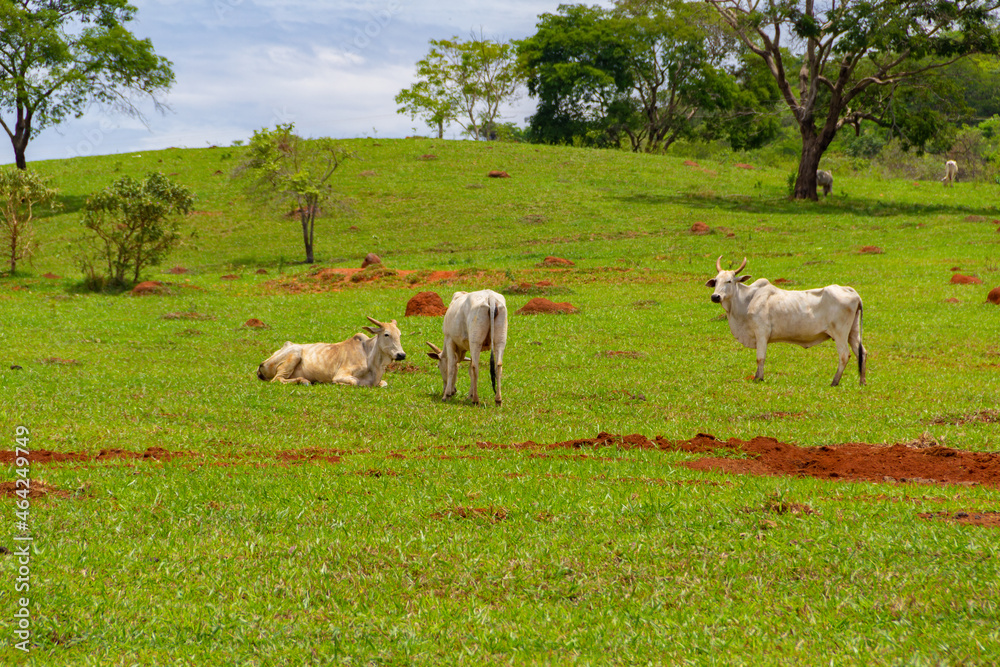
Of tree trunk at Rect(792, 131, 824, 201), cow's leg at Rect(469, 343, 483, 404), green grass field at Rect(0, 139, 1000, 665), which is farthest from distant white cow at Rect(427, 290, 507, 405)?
tree trunk at Rect(792, 131, 824, 201)

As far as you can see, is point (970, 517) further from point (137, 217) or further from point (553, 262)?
point (137, 217)

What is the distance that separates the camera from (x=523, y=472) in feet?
30.5

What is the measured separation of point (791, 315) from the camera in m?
16.8

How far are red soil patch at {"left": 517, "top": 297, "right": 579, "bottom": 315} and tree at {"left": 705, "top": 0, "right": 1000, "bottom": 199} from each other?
2596 centimetres

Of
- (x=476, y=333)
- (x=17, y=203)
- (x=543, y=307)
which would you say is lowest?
(x=543, y=307)

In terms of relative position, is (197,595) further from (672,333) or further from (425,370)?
(672,333)

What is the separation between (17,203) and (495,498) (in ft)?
111

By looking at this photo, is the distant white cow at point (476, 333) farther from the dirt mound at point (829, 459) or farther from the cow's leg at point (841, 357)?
the cow's leg at point (841, 357)

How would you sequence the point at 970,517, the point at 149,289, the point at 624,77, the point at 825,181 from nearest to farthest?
the point at 970,517 < the point at 149,289 < the point at 825,181 < the point at 624,77

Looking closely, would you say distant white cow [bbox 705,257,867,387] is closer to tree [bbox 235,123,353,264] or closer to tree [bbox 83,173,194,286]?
tree [bbox 83,173,194,286]

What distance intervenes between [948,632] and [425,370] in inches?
524

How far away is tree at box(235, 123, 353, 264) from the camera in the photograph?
129ft

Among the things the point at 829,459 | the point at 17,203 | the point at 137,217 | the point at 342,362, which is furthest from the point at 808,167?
the point at 829,459

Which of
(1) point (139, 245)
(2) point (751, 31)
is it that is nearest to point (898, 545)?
(1) point (139, 245)
